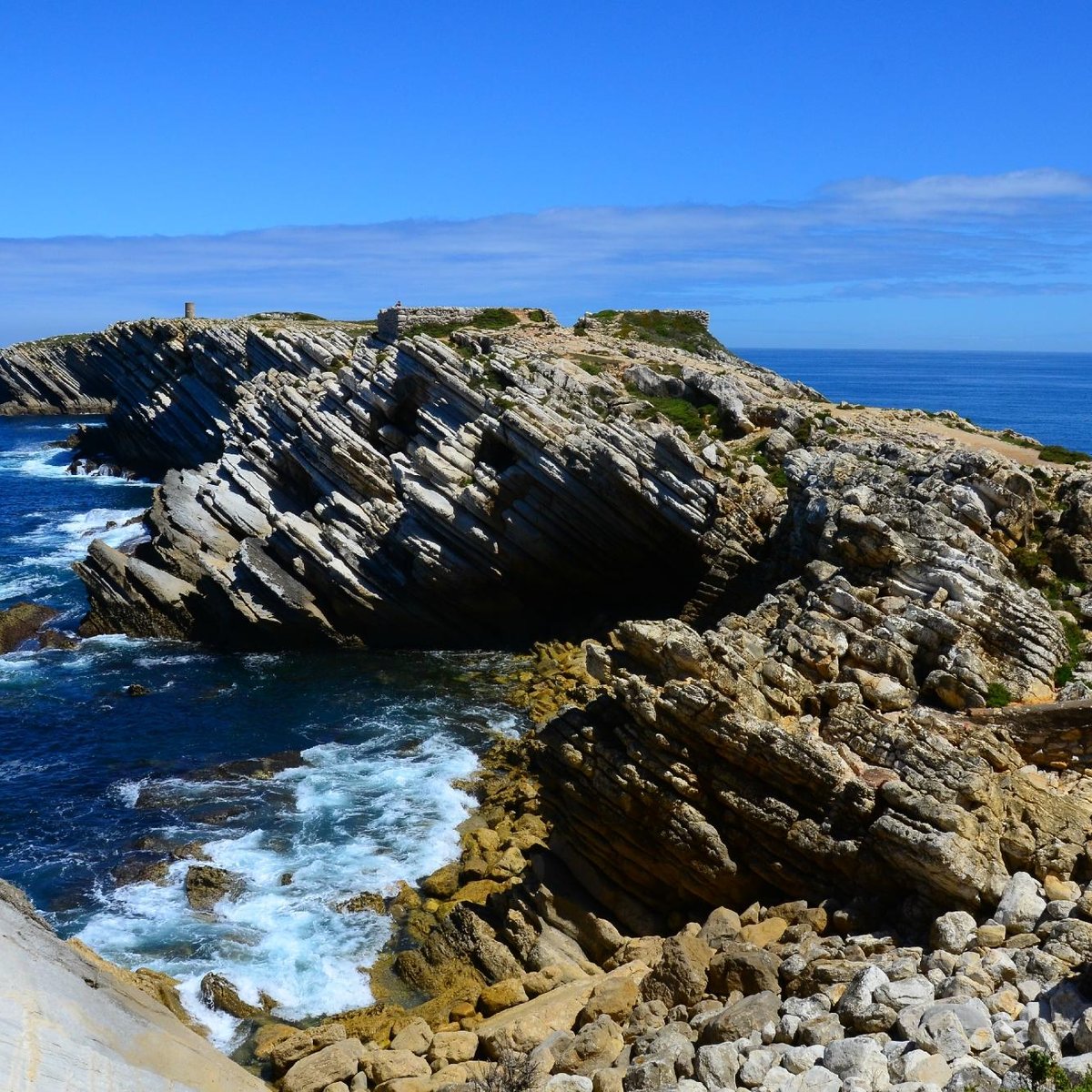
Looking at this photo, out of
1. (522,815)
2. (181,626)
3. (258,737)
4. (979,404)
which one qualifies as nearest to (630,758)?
(522,815)

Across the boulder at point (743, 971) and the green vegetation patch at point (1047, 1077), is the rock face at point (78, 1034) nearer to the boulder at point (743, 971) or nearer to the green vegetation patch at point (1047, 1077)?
the boulder at point (743, 971)

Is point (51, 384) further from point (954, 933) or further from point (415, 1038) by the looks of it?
point (954, 933)

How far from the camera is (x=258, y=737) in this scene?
34.7 meters

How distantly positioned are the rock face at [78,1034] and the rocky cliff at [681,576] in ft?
30.6

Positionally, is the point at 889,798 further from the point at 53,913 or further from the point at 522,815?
the point at 53,913

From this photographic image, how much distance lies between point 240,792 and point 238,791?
0.34ft

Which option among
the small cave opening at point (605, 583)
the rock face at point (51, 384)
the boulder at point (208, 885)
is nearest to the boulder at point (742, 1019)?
the boulder at point (208, 885)

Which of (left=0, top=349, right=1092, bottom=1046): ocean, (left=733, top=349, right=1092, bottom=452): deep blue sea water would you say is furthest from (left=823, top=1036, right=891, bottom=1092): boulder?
(left=733, top=349, right=1092, bottom=452): deep blue sea water

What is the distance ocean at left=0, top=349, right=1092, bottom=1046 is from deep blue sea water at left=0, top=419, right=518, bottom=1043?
6cm

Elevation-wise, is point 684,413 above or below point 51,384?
above

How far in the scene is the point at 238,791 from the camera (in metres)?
30.8

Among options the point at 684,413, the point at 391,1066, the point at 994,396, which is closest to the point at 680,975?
the point at 391,1066

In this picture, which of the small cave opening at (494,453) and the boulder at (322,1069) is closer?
the boulder at (322,1069)

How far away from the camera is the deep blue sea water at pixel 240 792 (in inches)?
918
